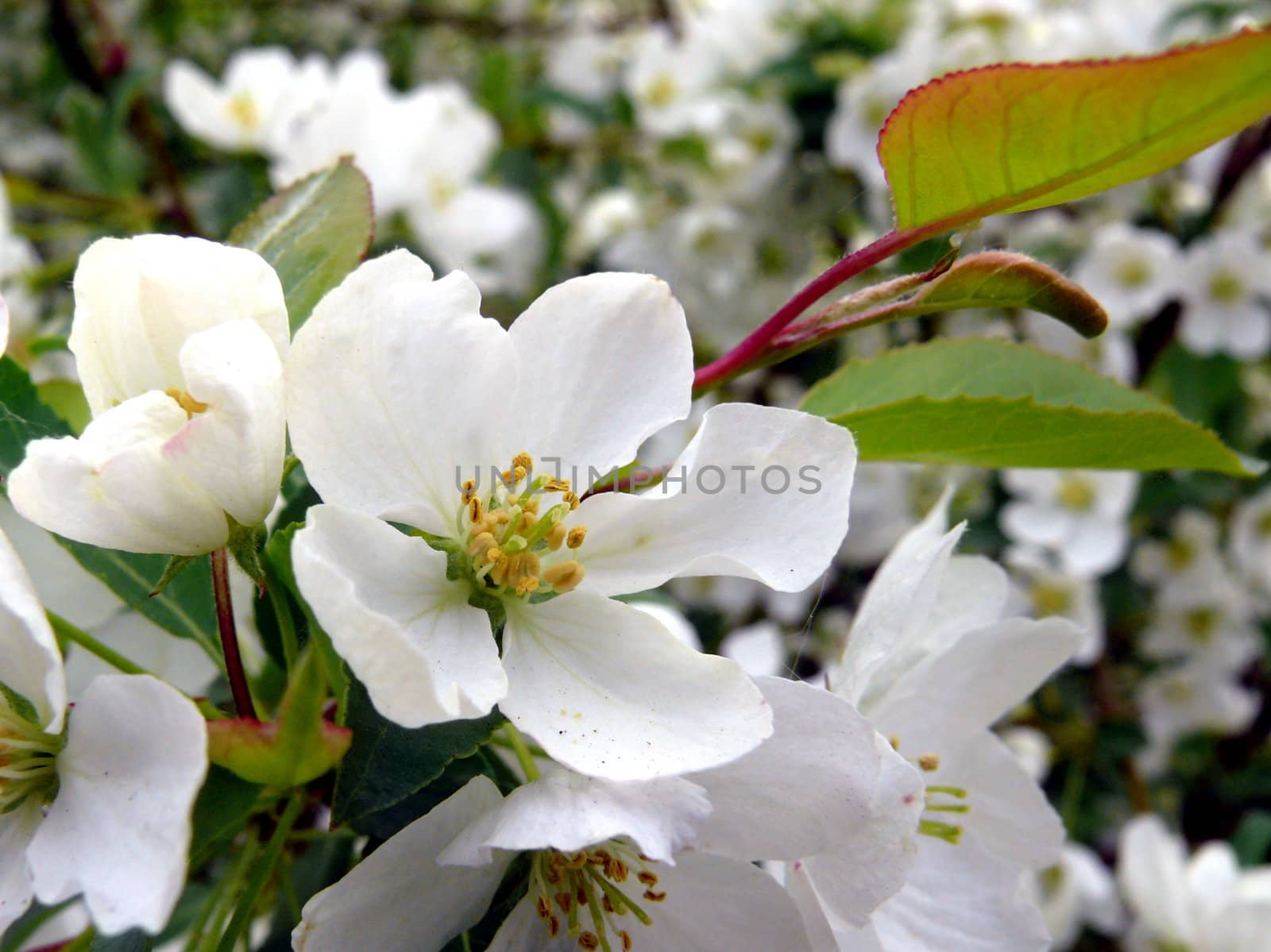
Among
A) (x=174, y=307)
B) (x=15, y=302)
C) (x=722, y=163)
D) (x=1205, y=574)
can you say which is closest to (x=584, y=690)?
(x=174, y=307)

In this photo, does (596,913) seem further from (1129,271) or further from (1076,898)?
(1129,271)

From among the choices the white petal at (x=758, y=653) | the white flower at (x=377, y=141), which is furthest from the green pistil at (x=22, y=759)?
the white flower at (x=377, y=141)

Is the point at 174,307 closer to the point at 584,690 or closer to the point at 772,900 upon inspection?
the point at 584,690

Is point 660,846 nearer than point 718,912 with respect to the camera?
Yes

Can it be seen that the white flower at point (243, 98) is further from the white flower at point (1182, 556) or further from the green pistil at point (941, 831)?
the white flower at point (1182, 556)

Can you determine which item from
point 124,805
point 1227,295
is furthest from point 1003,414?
point 1227,295

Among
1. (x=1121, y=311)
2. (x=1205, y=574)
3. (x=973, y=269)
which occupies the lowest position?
Answer: (x=1205, y=574)
